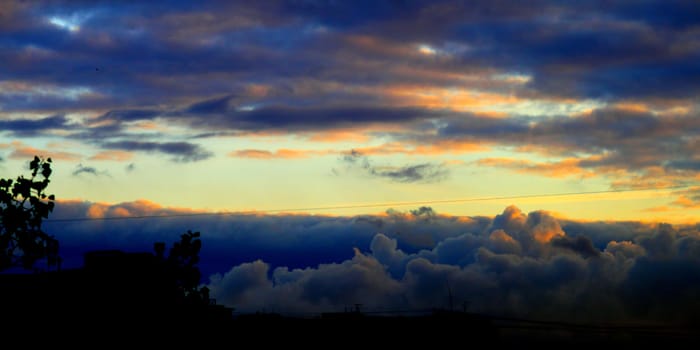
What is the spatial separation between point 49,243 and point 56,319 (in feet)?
60.7

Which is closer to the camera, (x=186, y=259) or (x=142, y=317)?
(x=142, y=317)

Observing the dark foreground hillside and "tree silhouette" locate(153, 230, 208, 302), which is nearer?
the dark foreground hillside

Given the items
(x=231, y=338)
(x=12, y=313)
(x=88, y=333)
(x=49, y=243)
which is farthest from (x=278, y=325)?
Answer: (x=49, y=243)

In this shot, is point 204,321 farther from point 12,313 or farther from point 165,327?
point 12,313

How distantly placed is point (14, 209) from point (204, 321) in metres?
26.9

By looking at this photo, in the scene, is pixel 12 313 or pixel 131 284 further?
pixel 131 284

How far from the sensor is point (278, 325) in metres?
47.4

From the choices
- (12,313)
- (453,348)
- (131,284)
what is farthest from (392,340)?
(12,313)

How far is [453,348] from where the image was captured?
54.5 metres

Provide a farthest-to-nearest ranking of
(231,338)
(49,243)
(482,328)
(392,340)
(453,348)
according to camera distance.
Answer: (49,243) < (482,328) < (453,348) < (392,340) < (231,338)

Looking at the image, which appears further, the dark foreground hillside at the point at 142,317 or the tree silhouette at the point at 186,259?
the tree silhouette at the point at 186,259

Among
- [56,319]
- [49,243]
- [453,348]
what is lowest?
[453,348]

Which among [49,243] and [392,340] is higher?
[49,243]

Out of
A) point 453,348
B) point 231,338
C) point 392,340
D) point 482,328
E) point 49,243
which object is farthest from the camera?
point 49,243
